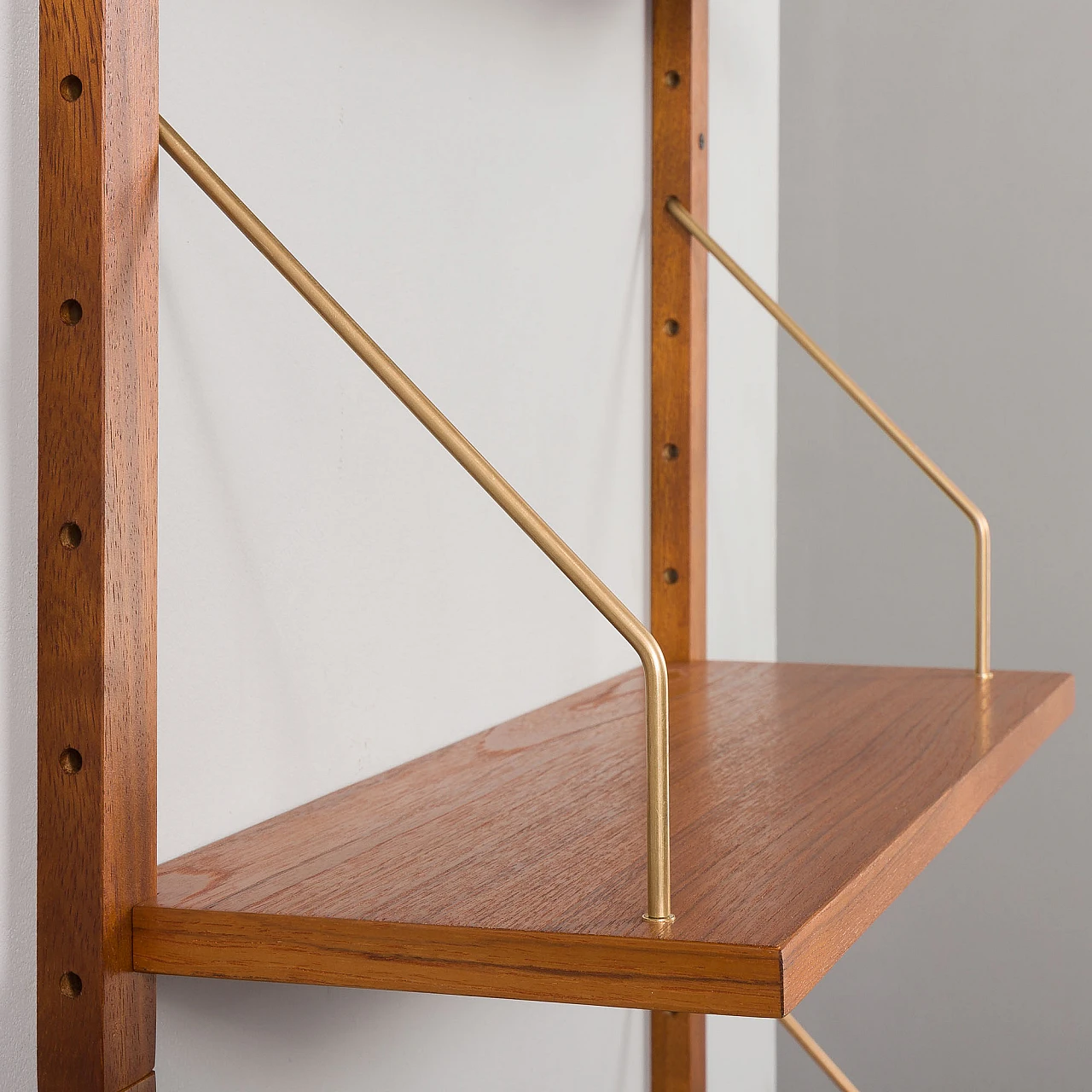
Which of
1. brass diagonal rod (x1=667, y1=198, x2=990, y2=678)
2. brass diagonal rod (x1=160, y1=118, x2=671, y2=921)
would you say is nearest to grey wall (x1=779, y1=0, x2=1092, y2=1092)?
brass diagonal rod (x1=667, y1=198, x2=990, y2=678)

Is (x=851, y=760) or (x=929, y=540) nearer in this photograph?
(x=851, y=760)

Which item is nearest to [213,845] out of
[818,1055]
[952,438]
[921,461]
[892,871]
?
[892,871]

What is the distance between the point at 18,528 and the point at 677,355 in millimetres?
623

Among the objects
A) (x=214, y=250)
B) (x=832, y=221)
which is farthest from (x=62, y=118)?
(x=832, y=221)

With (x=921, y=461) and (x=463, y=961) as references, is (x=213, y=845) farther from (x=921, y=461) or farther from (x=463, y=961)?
(x=921, y=461)

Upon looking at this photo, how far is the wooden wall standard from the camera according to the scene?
1021 mm

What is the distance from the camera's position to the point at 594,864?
513 millimetres

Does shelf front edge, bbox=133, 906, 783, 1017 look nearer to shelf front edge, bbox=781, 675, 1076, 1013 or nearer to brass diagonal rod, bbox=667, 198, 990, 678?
shelf front edge, bbox=781, 675, 1076, 1013

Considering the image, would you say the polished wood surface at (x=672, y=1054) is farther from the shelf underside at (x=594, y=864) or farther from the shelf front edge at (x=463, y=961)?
the shelf front edge at (x=463, y=961)

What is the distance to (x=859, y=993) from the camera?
1.49m

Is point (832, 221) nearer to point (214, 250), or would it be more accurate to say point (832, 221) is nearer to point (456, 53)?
point (456, 53)

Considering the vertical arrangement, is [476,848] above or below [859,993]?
above

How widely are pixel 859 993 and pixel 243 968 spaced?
1.13 meters

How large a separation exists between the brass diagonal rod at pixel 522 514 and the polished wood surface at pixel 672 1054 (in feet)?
2.11
